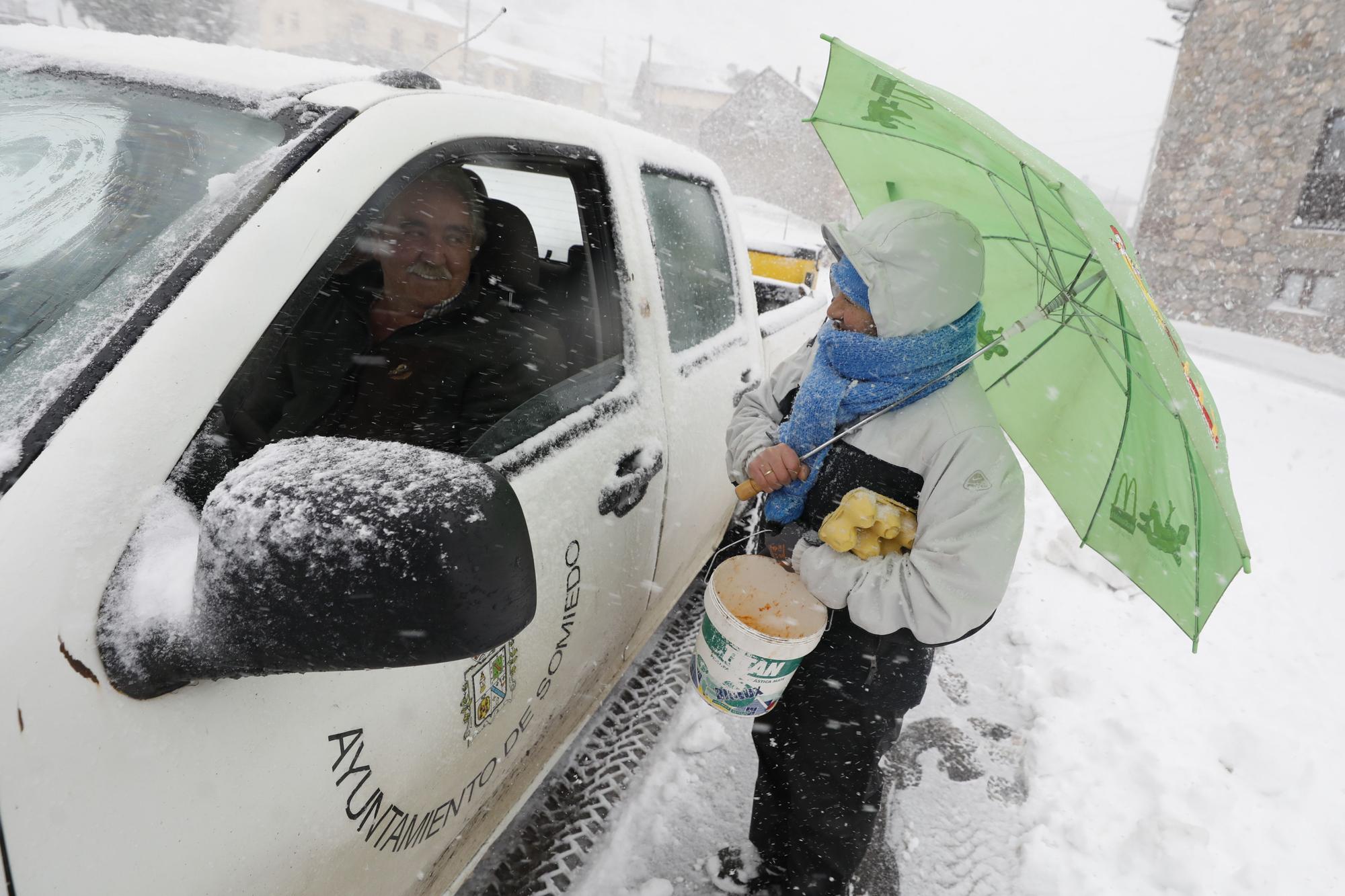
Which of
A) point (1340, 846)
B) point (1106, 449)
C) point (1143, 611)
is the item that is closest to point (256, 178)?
point (1106, 449)

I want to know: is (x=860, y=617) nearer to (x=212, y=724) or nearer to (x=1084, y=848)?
(x=212, y=724)

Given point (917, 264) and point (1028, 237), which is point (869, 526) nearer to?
point (917, 264)

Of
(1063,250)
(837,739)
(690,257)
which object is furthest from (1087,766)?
(690,257)

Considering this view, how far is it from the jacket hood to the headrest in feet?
3.47

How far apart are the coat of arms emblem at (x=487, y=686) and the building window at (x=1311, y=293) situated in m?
21.0

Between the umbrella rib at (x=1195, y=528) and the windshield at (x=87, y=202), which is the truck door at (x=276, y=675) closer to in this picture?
the windshield at (x=87, y=202)

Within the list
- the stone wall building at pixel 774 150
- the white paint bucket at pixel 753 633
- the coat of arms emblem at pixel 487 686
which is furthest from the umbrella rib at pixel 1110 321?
the stone wall building at pixel 774 150

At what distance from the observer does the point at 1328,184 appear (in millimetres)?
16234

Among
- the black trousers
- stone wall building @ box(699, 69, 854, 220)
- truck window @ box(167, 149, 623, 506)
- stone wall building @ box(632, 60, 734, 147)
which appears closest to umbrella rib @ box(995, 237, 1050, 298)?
the black trousers

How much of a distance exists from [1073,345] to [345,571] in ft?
6.89

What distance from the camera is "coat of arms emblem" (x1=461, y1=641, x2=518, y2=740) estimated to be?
1372 mm

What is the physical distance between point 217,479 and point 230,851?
468mm

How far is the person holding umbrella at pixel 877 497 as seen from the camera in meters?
1.55

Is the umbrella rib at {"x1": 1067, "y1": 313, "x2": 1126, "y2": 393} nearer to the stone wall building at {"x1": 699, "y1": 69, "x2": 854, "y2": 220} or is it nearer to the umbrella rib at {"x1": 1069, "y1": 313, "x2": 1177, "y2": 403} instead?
→ the umbrella rib at {"x1": 1069, "y1": 313, "x2": 1177, "y2": 403}
